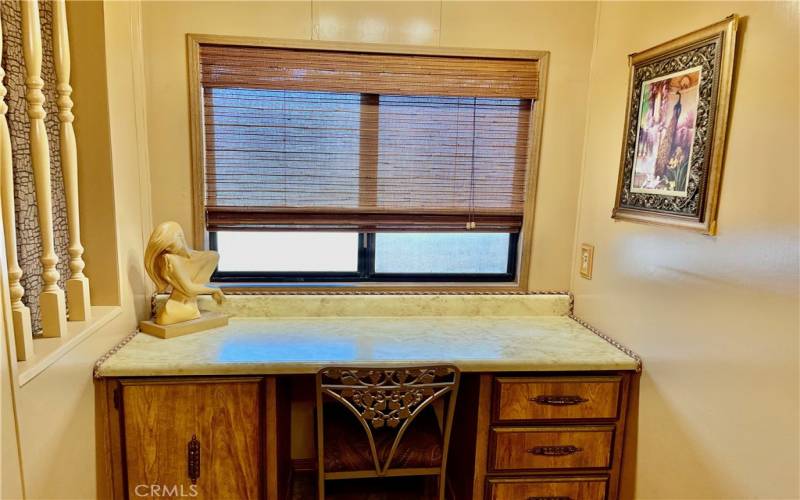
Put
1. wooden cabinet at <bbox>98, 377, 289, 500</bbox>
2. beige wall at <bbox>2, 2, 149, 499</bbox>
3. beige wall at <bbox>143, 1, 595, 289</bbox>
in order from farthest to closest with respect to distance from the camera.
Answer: beige wall at <bbox>143, 1, 595, 289</bbox> → wooden cabinet at <bbox>98, 377, 289, 500</bbox> → beige wall at <bbox>2, 2, 149, 499</bbox>

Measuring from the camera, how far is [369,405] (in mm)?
1428

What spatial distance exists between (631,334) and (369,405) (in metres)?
0.95

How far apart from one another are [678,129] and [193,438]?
5.86 ft

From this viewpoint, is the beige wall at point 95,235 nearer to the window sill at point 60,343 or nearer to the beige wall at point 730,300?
the window sill at point 60,343

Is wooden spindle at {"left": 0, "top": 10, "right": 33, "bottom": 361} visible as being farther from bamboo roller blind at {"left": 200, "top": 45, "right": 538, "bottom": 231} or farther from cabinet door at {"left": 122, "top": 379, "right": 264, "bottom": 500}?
bamboo roller blind at {"left": 200, "top": 45, "right": 538, "bottom": 231}

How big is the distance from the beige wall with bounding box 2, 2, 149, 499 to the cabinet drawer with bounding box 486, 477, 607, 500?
130cm

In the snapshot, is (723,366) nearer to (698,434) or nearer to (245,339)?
(698,434)

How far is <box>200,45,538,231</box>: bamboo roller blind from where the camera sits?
1.88 meters

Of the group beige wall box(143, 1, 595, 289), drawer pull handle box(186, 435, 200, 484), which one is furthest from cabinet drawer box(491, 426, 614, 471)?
drawer pull handle box(186, 435, 200, 484)

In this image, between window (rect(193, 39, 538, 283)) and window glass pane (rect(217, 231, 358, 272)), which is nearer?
window (rect(193, 39, 538, 283))

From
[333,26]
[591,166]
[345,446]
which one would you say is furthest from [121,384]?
[591,166]

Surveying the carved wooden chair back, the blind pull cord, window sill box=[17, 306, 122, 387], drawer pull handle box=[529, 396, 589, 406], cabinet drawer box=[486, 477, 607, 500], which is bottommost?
cabinet drawer box=[486, 477, 607, 500]

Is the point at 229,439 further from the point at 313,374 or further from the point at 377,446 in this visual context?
the point at 377,446

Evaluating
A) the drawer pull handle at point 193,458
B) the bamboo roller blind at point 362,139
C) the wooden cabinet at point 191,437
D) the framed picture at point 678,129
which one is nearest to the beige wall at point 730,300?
the framed picture at point 678,129
